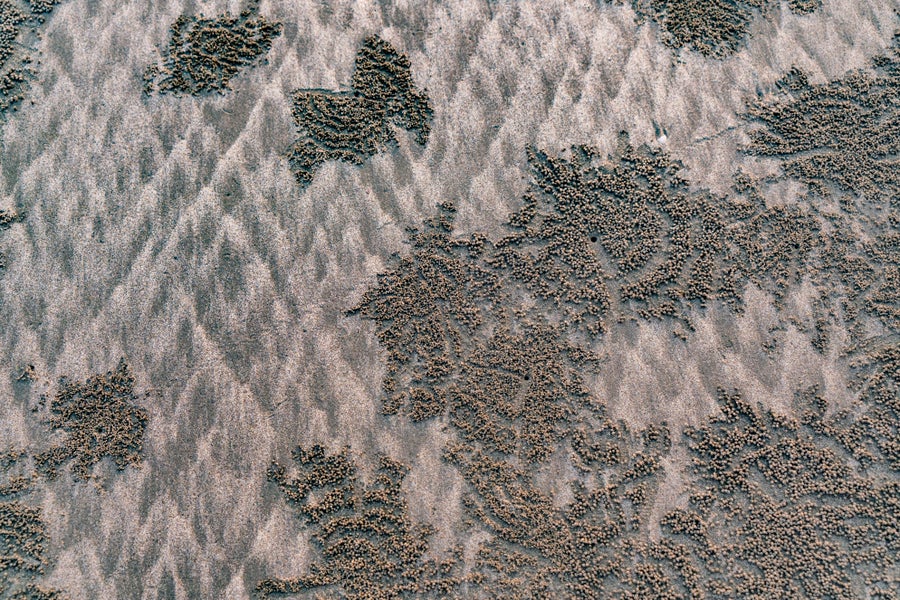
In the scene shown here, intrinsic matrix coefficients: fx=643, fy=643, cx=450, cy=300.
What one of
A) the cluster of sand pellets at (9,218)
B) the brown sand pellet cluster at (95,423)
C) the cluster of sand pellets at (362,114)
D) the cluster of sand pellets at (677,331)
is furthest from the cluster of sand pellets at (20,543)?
the cluster of sand pellets at (362,114)

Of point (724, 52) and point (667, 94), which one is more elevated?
point (724, 52)

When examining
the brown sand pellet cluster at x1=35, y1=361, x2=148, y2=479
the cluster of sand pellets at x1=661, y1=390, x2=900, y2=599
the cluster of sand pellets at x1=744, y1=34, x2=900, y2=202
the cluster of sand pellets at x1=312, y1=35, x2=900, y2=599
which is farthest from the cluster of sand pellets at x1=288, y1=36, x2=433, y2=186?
the cluster of sand pellets at x1=661, y1=390, x2=900, y2=599

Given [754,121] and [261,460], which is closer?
[261,460]

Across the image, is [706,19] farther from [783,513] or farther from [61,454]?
[61,454]

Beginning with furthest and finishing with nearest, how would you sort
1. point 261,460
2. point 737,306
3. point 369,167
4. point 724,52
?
point 724,52 → point 369,167 → point 737,306 → point 261,460

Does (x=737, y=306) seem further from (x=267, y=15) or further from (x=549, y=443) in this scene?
(x=267, y=15)

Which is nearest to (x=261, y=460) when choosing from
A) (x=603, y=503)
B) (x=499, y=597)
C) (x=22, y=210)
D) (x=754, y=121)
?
(x=499, y=597)

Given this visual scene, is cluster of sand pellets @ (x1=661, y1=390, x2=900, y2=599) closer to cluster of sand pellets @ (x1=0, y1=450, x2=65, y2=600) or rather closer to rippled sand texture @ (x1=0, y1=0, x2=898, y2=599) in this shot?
rippled sand texture @ (x1=0, y1=0, x2=898, y2=599)

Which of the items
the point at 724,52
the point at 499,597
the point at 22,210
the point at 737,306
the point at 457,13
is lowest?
the point at 499,597
